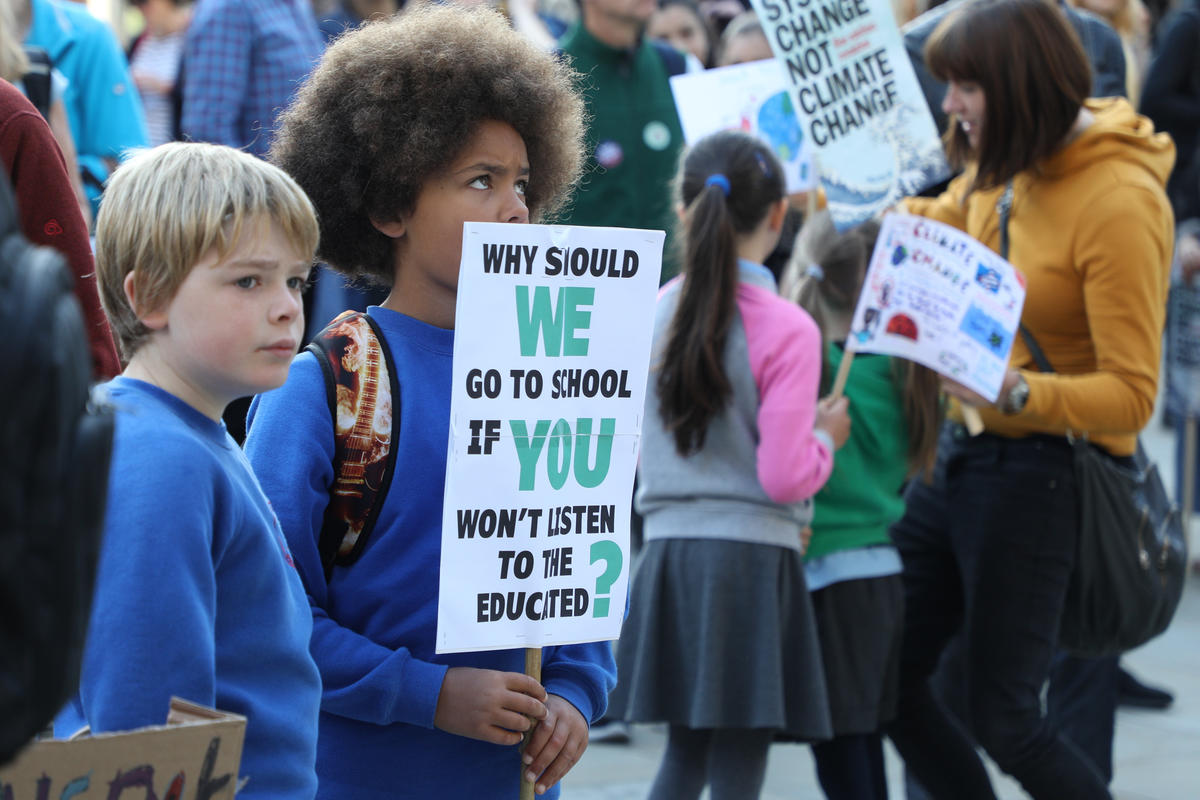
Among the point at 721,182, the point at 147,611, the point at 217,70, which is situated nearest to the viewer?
the point at 147,611

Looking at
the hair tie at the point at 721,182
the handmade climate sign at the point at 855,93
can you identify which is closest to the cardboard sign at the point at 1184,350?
the handmade climate sign at the point at 855,93

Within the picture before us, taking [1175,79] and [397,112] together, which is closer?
[397,112]

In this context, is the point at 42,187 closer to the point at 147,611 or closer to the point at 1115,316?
the point at 147,611

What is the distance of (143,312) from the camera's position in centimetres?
177

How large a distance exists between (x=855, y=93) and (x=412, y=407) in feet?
7.61

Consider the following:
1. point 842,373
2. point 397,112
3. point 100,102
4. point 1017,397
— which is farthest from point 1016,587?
point 100,102

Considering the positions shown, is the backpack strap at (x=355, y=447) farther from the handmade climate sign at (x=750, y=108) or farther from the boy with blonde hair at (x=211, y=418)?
the handmade climate sign at (x=750, y=108)

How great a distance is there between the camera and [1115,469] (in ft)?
11.3

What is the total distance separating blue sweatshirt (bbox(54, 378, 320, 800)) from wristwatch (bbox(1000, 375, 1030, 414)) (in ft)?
6.60

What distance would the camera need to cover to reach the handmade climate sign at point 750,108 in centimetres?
438

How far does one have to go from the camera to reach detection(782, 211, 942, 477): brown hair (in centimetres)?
367

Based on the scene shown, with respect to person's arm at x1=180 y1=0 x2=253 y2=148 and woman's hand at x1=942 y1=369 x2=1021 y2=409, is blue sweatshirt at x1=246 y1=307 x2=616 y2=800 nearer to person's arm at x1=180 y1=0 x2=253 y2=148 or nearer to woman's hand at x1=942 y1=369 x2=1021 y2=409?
woman's hand at x1=942 y1=369 x2=1021 y2=409

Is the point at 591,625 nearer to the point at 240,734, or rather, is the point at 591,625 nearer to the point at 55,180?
the point at 240,734

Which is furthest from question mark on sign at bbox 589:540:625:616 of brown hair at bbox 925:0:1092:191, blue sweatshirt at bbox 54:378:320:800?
brown hair at bbox 925:0:1092:191
